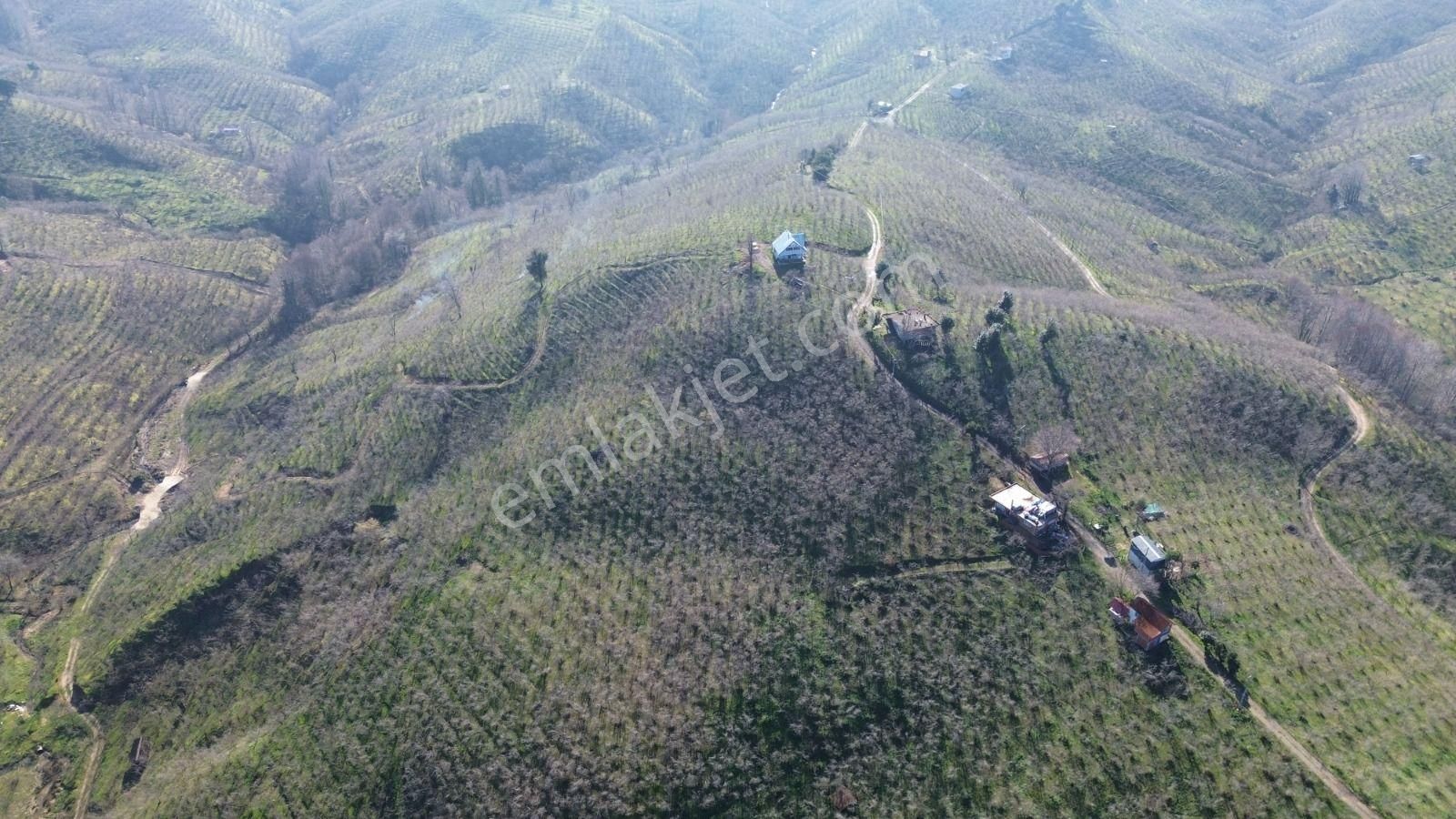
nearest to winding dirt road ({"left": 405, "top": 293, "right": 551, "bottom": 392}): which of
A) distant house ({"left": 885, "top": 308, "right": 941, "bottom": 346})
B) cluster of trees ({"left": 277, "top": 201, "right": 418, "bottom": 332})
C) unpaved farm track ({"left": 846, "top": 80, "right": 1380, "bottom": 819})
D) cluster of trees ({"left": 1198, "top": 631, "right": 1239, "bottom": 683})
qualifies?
unpaved farm track ({"left": 846, "top": 80, "right": 1380, "bottom": 819})

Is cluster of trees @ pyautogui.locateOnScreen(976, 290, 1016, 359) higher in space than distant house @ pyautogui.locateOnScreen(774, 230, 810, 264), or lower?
lower

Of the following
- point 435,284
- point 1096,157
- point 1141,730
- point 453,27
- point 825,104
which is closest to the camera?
point 1141,730

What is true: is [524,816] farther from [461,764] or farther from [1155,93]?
[1155,93]

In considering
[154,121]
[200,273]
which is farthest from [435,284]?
[154,121]

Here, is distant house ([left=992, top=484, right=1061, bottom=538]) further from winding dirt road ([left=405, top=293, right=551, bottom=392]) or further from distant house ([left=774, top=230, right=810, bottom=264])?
winding dirt road ([left=405, top=293, right=551, bottom=392])

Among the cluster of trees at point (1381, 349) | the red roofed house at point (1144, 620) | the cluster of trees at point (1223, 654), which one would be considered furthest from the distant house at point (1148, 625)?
the cluster of trees at point (1381, 349)
